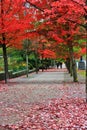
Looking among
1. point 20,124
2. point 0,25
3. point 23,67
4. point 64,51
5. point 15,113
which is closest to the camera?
point 20,124

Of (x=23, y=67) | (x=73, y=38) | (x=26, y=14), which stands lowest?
(x=23, y=67)

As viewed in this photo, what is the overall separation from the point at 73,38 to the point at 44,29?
246 centimetres

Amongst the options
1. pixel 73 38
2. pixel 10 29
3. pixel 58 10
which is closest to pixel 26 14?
pixel 10 29

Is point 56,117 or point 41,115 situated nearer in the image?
point 56,117

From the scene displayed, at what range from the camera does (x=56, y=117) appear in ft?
36.1

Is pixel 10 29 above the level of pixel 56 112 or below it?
above

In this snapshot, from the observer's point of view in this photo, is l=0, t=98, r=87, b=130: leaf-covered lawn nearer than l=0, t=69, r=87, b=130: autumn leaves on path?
Yes

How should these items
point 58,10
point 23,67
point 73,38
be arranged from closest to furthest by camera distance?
point 58,10
point 73,38
point 23,67

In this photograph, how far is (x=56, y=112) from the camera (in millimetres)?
11938

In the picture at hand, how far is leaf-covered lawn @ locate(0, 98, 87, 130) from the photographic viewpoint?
9.57m

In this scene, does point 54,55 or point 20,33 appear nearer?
point 20,33

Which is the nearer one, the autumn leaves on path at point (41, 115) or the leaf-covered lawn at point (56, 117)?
the leaf-covered lawn at point (56, 117)

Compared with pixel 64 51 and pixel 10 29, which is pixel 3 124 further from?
pixel 64 51

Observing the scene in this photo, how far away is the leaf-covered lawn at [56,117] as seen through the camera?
31.4 feet
